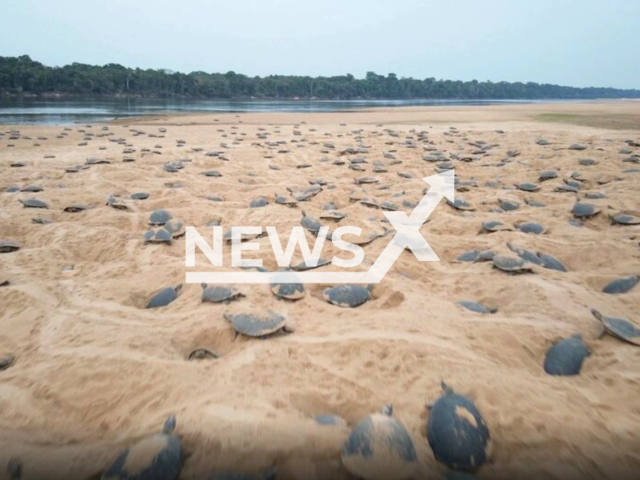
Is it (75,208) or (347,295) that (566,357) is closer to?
(347,295)

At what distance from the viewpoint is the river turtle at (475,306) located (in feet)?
8.76

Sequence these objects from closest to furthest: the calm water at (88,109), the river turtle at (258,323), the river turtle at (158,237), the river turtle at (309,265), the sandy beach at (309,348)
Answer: the sandy beach at (309,348), the river turtle at (258,323), the river turtle at (309,265), the river turtle at (158,237), the calm water at (88,109)

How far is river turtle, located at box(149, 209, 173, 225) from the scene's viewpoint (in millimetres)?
4516

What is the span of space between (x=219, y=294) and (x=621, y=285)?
3265mm

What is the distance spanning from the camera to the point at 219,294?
2828 millimetres

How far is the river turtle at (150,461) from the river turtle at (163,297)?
1.47 m

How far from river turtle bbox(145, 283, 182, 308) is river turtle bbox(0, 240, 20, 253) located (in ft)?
6.80

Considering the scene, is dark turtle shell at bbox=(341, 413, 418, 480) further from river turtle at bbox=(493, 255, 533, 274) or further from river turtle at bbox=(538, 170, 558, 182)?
river turtle at bbox=(538, 170, 558, 182)

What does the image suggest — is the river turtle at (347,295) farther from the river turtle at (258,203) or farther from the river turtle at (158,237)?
the river turtle at (258,203)

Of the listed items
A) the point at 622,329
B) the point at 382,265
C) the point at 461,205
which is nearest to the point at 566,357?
the point at 622,329

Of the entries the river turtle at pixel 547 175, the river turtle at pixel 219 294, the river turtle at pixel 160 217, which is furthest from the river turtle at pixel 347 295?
the river turtle at pixel 547 175

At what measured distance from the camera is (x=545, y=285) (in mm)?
2869

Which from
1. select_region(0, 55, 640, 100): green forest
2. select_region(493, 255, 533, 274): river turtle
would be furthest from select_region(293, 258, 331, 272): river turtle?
select_region(0, 55, 640, 100): green forest

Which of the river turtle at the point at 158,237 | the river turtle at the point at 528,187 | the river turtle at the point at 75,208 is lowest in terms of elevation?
the river turtle at the point at 158,237
